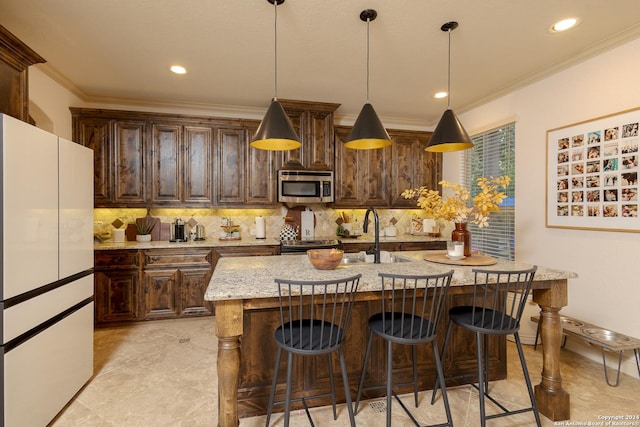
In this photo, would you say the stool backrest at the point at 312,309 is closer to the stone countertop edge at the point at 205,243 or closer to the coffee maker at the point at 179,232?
the stone countertop edge at the point at 205,243

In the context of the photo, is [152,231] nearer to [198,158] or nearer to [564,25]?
[198,158]

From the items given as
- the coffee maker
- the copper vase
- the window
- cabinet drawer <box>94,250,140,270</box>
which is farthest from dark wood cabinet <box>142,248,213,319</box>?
the window

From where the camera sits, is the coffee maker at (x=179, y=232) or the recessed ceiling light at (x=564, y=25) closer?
the recessed ceiling light at (x=564, y=25)

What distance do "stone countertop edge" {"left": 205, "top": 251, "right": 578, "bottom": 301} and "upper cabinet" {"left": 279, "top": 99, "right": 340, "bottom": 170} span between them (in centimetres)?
208

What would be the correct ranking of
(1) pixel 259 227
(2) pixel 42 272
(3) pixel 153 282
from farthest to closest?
(1) pixel 259 227 → (3) pixel 153 282 → (2) pixel 42 272

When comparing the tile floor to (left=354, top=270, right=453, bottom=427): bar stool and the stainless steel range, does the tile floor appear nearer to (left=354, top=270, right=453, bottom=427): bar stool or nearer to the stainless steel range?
(left=354, top=270, right=453, bottom=427): bar stool

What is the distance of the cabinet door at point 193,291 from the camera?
12.8 feet

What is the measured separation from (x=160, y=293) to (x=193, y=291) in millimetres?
372

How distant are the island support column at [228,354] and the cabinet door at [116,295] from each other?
2.65 m

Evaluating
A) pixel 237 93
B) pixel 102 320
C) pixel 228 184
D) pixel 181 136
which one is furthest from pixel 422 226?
pixel 102 320

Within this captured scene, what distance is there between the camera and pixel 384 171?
4.88m

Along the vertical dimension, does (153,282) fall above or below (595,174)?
below

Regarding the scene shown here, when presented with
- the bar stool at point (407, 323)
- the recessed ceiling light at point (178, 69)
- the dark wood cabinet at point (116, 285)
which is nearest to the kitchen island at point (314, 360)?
the bar stool at point (407, 323)

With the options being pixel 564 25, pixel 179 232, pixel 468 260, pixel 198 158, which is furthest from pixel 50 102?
pixel 564 25
